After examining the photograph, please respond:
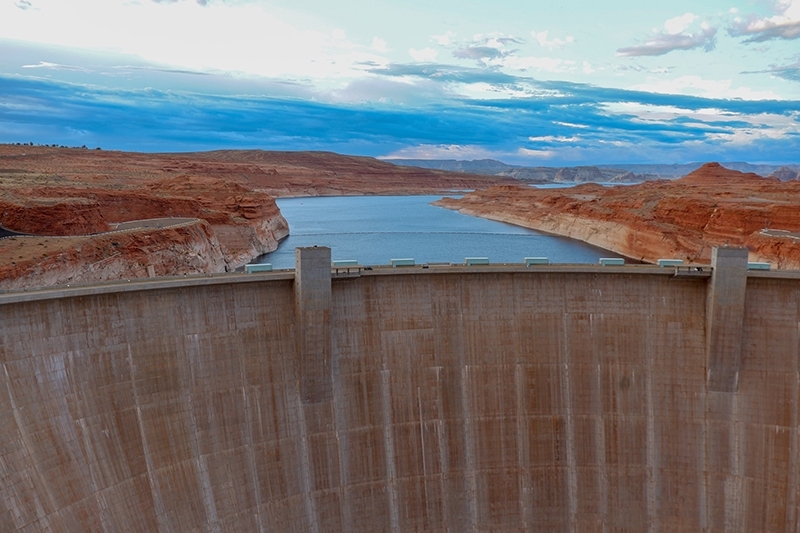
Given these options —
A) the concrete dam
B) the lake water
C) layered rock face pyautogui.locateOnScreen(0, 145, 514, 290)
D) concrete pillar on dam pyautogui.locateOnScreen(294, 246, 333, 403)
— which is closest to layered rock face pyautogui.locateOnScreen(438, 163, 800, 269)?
the lake water

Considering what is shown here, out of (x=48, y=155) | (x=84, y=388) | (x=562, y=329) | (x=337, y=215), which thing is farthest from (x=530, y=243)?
(x=48, y=155)

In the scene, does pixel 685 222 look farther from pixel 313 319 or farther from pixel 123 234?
pixel 313 319

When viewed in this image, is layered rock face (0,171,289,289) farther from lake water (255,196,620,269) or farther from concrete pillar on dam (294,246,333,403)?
concrete pillar on dam (294,246,333,403)

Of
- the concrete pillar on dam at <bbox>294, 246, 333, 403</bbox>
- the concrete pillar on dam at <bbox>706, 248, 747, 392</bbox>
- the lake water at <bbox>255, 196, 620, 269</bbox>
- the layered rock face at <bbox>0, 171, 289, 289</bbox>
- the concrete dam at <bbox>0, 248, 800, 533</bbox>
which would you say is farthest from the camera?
the lake water at <bbox>255, 196, 620, 269</bbox>

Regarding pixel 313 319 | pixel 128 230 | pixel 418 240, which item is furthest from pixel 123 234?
pixel 418 240

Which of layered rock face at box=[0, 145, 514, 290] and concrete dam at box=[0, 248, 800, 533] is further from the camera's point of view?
layered rock face at box=[0, 145, 514, 290]
